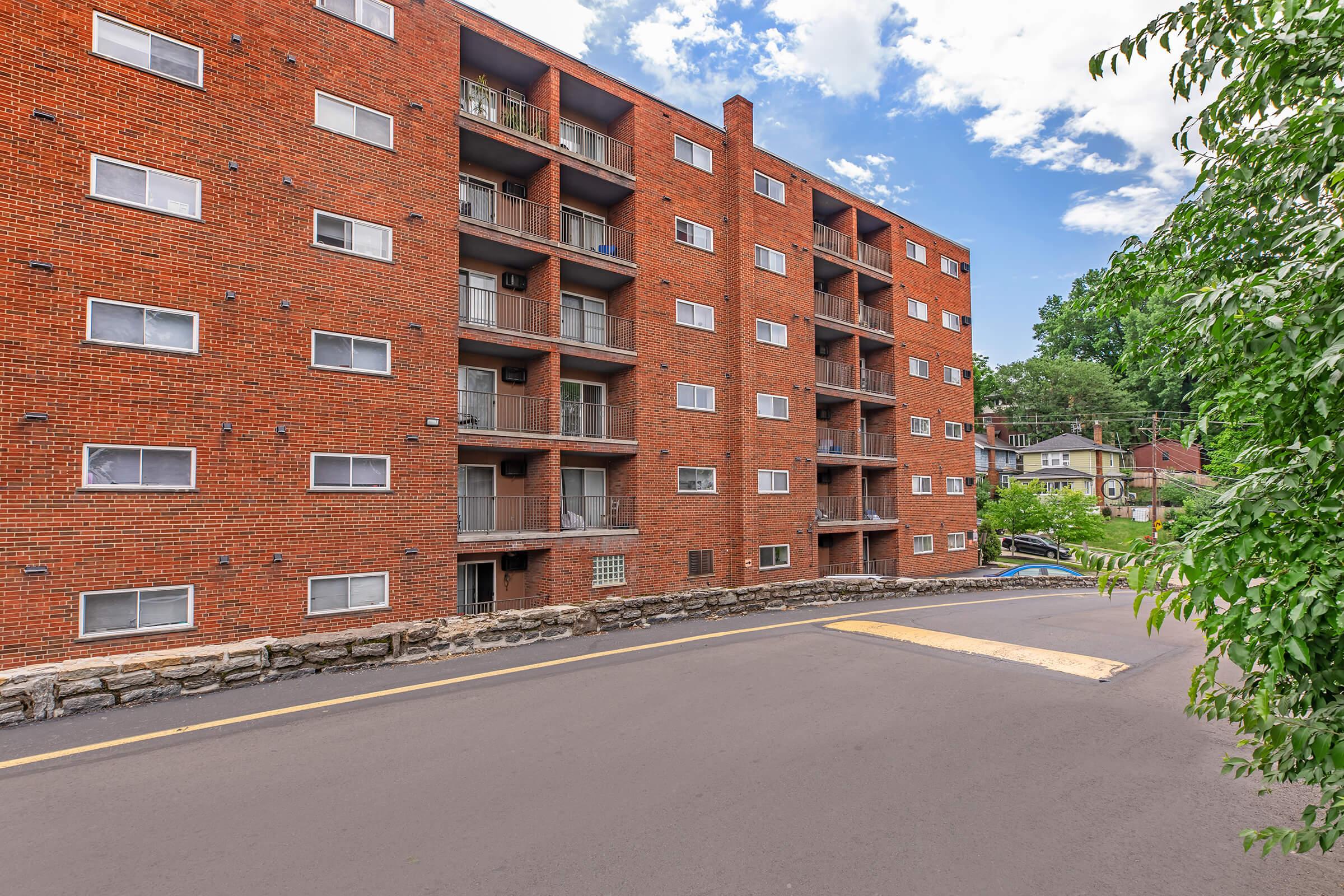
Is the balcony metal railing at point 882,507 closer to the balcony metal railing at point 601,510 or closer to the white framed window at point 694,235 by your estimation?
the balcony metal railing at point 601,510

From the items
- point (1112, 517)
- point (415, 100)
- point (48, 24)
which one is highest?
point (415, 100)

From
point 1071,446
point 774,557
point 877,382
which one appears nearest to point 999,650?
point 774,557

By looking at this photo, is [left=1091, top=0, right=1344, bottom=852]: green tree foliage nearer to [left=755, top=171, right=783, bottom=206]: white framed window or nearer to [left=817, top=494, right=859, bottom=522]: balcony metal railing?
[left=755, top=171, right=783, bottom=206]: white framed window

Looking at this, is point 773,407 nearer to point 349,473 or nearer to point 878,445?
point 878,445

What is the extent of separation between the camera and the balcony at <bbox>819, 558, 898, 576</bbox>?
2523 centimetres

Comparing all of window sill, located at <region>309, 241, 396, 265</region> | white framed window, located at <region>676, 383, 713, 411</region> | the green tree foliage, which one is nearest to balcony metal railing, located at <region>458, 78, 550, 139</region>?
window sill, located at <region>309, 241, 396, 265</region>

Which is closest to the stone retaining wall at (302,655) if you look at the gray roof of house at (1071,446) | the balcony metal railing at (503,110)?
the balcony metal railing at (503,110)

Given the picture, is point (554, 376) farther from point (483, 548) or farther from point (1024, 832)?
point (1024, 832)

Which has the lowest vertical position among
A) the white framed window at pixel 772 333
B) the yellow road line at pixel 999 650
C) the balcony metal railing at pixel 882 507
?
the yellow road line at pixel 999 650

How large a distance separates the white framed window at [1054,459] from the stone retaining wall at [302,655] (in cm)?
5791

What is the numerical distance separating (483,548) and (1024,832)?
41.2ft

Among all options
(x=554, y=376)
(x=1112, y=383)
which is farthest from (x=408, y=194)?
(x=1112, y=383)

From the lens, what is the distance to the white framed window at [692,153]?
2029 centimetres

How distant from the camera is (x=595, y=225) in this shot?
1930 centimetres
